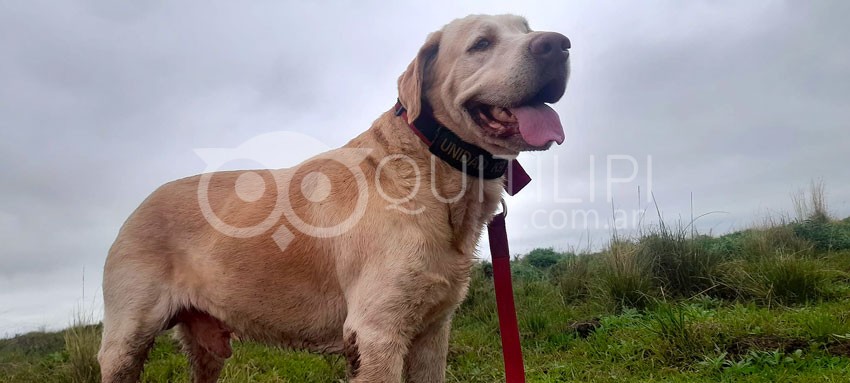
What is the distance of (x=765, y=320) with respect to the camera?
5.27 meters

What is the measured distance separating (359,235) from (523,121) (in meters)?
0.92

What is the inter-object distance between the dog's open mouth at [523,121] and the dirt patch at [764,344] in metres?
3.18

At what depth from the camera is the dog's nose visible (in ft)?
8.68

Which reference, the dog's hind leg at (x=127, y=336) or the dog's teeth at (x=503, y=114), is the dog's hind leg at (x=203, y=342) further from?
the dog's teeth at (x=503, y=114)

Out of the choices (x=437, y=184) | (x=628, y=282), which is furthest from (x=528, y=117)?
(x=628, y=282)

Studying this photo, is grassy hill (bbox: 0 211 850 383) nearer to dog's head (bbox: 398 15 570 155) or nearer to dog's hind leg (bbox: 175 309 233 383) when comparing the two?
dog's hind leg (bbox: 175 309 233 383)

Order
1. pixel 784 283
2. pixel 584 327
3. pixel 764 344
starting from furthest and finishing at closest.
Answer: pixel 784 283
pixel 584 327
pixel 764 344

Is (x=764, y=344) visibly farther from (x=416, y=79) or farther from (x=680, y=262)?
(x=416, y=79)

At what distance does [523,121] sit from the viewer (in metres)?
2.64

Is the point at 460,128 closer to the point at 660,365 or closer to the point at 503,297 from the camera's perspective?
the point at 503,297

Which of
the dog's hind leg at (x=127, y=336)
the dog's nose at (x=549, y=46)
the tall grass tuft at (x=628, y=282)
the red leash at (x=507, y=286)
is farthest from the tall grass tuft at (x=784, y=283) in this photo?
the dog's hind leg at (x=127, y=336)


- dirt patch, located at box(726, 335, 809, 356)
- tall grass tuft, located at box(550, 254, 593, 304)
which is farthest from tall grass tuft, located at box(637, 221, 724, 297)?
dirt patch, located at box(726, 335, 809, 356)

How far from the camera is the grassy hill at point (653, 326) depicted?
4.63 metres

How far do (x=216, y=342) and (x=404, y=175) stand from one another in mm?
1632
